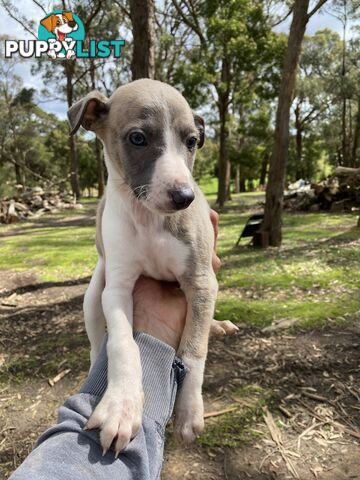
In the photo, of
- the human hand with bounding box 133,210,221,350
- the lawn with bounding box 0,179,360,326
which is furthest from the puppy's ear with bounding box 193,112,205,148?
the lawn with bounding box 0,179,360,326

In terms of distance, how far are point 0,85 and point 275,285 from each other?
39091mm

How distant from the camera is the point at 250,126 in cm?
2298

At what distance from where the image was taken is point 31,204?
21547 mm

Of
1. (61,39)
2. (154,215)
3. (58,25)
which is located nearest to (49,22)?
(58,25)

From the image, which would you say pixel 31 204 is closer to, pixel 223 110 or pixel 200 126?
pixel 223 110

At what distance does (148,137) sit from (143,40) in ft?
15.9

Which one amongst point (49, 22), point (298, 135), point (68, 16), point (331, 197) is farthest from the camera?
point (298, 135)

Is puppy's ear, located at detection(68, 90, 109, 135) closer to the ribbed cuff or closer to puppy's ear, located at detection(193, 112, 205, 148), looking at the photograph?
puppy's ear, located at detection(193, 112, 205, 148)

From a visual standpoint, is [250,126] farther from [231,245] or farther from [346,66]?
[231,245]

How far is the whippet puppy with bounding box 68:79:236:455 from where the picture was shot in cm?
217

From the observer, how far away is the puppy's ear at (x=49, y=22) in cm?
1959

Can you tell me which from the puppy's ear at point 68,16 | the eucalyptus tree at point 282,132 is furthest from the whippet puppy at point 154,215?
the puppy's ear at point 68,16

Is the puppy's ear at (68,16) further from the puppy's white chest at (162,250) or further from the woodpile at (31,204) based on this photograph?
the puppy's white chest at (162,250)

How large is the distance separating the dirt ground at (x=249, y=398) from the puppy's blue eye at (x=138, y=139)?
232cm
